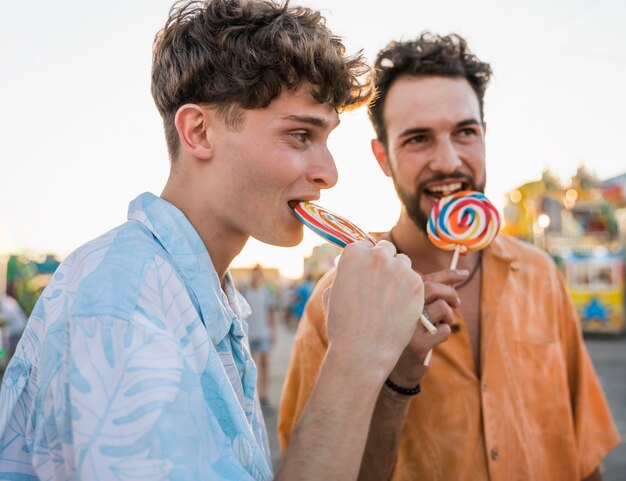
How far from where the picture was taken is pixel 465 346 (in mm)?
2168

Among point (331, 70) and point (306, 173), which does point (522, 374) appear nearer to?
point (306, 173)

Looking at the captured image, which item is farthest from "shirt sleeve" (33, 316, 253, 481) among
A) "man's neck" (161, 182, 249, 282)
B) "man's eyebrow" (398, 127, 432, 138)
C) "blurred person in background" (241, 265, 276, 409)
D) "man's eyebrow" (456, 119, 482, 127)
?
"blurred person in background" (241, 265, 276, 409)

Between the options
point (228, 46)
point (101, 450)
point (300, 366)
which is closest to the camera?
point (101, 450)

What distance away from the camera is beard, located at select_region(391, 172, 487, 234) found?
2.30 metres

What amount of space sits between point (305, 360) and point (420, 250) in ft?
2.49

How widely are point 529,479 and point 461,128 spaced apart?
1405 millimetres

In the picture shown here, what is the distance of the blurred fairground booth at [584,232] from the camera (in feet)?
51.0

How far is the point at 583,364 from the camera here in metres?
2.39

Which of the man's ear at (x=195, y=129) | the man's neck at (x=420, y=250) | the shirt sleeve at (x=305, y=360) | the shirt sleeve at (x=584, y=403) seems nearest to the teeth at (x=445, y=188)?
the man's neck at (x=420, y=250)

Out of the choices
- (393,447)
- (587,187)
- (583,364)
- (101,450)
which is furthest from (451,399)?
(587,187)

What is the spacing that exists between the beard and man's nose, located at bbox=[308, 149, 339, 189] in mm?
795

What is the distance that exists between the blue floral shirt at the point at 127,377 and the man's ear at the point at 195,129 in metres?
0.22

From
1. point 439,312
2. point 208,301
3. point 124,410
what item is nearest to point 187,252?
point 208,301

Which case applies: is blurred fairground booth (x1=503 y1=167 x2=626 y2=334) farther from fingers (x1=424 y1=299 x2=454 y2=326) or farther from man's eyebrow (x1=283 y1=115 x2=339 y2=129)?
man's eyebrow (x1=283 y1=115 x2=339 y2=129)
